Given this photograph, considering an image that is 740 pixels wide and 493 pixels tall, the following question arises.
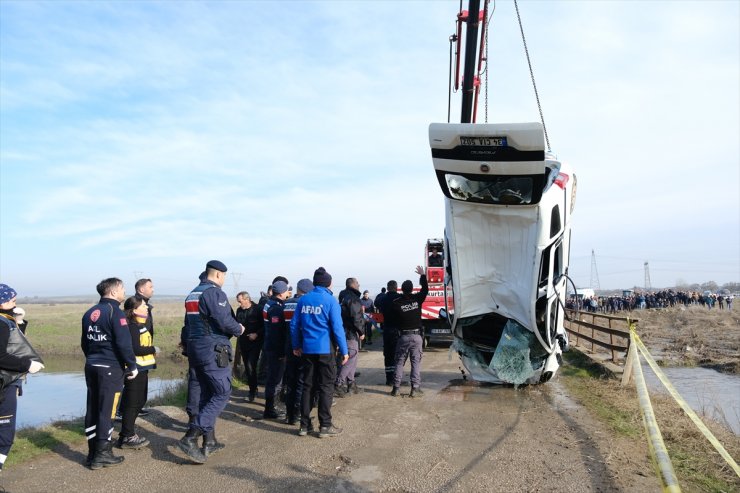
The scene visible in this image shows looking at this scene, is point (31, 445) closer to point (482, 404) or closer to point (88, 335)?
point (88, 335)

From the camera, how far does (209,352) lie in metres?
5.62

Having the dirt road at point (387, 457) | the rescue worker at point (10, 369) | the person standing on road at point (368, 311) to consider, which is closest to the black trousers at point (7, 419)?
the rescue worker at point (10, 369)

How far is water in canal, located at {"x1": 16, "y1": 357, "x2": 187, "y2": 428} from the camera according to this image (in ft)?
36.2

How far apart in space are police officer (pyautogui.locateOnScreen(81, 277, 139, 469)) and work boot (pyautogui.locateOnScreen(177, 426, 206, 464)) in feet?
2.12

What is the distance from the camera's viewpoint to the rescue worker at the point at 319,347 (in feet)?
20.6

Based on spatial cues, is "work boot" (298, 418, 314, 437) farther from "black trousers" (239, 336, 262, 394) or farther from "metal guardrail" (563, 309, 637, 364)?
"metal guardrail" (563, 309, 637, 364)

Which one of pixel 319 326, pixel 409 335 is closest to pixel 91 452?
pixel 319 326

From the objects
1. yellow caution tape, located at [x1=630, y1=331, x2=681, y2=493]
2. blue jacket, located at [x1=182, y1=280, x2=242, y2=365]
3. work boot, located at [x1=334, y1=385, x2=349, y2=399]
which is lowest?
work boot, located at [x1=334, y1=385, x2=349, y2=399]

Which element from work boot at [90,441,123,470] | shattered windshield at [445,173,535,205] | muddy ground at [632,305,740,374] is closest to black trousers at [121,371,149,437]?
work boot at [90,441,123,470]

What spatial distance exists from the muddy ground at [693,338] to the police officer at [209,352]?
14153 millimetres

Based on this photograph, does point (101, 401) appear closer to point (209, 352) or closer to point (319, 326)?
point (209, 352)

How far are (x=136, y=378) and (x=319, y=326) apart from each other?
7.18 ft

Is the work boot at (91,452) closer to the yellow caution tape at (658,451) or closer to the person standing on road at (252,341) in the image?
the person standing on road at (252,341)

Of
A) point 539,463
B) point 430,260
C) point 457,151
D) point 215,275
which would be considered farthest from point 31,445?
point 430,260
